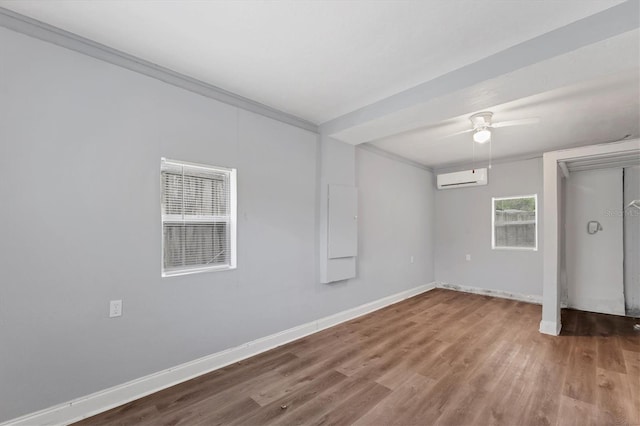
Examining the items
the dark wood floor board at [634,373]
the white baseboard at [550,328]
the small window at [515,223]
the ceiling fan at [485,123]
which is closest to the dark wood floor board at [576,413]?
the dark wood floor board at [634,373]

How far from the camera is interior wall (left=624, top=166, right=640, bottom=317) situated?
13.9ft

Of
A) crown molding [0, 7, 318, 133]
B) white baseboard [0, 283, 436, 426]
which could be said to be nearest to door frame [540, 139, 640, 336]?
white baseboard [0, 283, 436, 426]

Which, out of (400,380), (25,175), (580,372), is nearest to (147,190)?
(25,175)

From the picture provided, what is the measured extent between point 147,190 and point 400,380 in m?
2.74

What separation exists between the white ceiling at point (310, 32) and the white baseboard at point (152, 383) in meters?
2.60

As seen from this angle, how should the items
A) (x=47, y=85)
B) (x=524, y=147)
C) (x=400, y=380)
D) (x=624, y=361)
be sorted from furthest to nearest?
(x=524, y=147), (x=624, y=361), (x=400, y=380), (x=47, y=85)

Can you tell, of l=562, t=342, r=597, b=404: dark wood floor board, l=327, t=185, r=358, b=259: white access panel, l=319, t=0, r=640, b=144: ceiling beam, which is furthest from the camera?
l=327, t=185, r=358, b=259: white access panel

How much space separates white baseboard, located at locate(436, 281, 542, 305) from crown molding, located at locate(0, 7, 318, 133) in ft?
16.7

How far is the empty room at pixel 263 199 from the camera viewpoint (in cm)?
181

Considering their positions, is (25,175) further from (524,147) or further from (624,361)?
(524,147)

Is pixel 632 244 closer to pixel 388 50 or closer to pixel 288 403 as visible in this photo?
pixel 388 50

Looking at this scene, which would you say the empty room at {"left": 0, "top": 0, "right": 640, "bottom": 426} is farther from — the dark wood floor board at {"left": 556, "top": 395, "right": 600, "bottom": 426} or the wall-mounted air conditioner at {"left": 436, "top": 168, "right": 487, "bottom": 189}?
the wall-mounted air conditioner at {"left": 436, "top": 168, "right": 487, "bottom": 189}

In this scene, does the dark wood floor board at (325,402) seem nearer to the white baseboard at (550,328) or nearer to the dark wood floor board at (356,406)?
the dark wood floor board at (356,406)

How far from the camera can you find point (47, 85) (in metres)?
1.91
